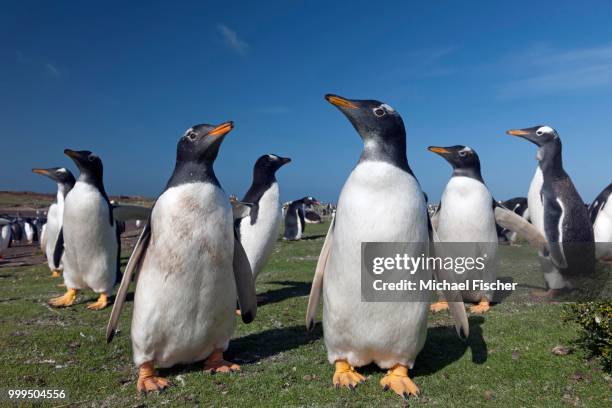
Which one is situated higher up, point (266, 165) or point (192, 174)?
point (266, 165)

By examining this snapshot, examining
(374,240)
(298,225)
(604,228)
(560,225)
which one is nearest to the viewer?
(374,240)

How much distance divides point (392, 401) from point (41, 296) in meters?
6.97

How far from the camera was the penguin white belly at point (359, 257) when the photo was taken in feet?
11.2

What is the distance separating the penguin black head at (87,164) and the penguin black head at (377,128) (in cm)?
441

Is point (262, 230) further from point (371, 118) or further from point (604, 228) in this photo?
point (604, 228)

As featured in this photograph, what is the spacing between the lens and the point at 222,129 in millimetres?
3883

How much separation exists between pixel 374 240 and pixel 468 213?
294 centimetres

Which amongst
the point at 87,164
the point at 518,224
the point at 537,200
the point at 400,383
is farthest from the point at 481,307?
the point at 87,164

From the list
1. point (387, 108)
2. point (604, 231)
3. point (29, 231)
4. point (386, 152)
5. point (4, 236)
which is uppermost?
point (387, 108)

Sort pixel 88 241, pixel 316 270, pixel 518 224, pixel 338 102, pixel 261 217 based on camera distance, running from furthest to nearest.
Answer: pixel 261 217
pixel 88 241
pixel 518 224
pixel 316 270
pixel 338 102

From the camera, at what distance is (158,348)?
3801 millimetres

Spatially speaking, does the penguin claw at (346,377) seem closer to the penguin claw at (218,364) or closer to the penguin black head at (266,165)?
the penguin claw at (218,364)

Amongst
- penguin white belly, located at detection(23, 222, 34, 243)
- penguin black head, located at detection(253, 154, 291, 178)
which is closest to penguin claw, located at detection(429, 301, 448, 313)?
penguin black head, located at detection(253, 154, 291, 178)

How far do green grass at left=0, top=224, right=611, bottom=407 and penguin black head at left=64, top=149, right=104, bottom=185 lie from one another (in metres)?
1.98
